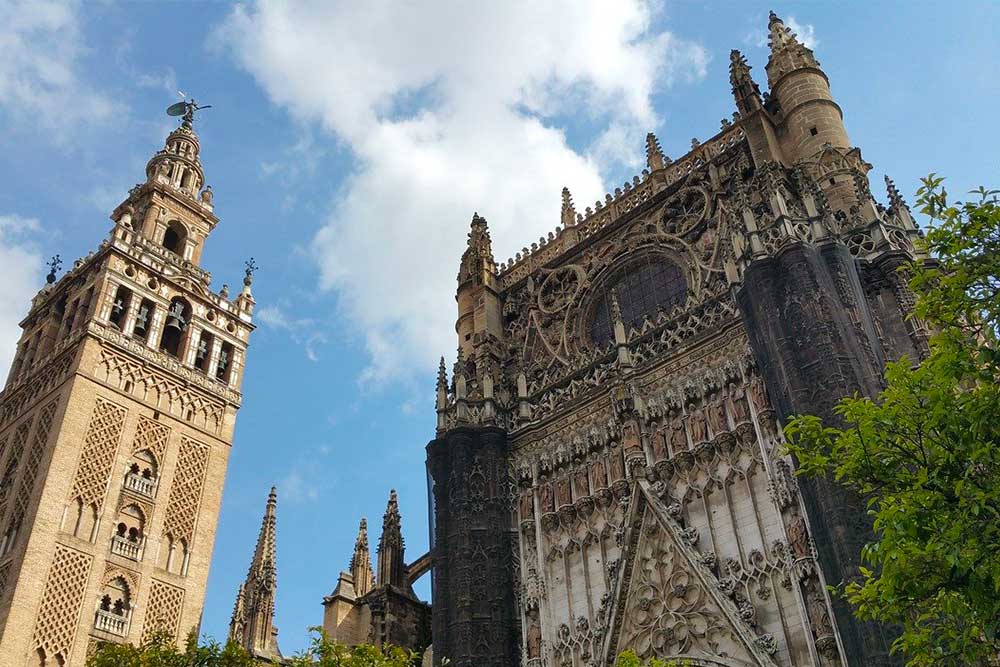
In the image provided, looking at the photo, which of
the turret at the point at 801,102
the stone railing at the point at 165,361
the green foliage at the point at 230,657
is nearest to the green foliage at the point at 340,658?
the green foliage at the point at 230,657

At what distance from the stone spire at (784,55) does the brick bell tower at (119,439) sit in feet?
71.3

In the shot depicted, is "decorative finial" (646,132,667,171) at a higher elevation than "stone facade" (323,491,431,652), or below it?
higher

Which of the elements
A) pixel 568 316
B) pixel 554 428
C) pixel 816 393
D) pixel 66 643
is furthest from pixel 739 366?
pixel 66 643

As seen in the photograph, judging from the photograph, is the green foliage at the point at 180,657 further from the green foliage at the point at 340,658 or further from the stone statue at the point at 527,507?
the stone statue at the point at 527,507

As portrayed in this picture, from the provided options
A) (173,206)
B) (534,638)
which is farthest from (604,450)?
(173,206)

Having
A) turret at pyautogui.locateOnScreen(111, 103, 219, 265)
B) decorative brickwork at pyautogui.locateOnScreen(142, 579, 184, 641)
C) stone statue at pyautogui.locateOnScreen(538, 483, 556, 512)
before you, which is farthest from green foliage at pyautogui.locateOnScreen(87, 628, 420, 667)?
turret at pyautogui.locateOnScreen(111, 103, 219, 265)

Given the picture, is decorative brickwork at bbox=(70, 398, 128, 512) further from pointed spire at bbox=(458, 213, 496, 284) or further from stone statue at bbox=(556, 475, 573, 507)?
stone statue at bbox=(556, 475, 573, 507)

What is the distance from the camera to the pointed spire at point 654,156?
24016 millimetres

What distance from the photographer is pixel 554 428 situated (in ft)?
67.0

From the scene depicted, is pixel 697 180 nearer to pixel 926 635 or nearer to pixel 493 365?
pixel 493 365

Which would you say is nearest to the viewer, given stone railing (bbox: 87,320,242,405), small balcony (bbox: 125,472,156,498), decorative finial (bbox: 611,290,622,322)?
decorative finial (bbox: 611,290,622,322)

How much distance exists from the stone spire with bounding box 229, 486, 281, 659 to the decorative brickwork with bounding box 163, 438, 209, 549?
8.71ft

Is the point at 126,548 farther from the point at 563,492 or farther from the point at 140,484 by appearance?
the point at 563,492

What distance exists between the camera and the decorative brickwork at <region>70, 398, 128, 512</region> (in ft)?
90.4
